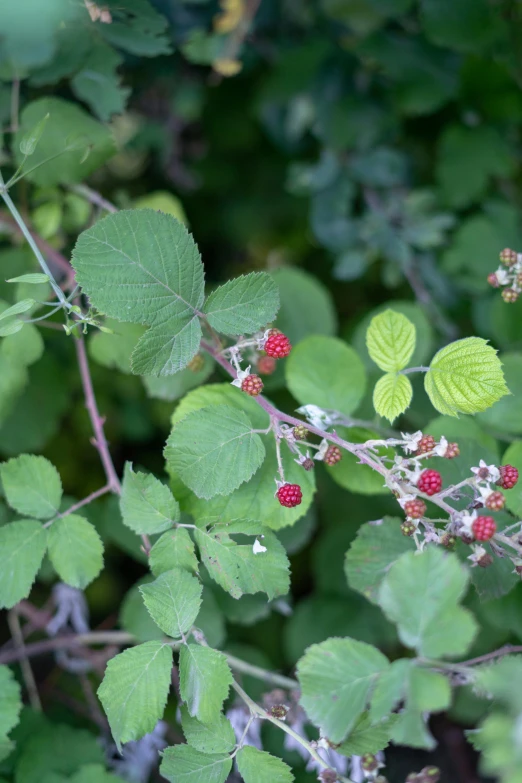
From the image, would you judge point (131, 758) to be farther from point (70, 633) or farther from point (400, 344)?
point (400, 344)

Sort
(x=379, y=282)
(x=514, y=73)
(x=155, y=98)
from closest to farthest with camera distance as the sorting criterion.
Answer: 1. (x=514, y=73)
2. (x=155, y=98)
3. (x=379, y=282)

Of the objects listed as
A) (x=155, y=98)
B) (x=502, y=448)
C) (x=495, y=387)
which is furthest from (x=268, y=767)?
(x=155, y=98)

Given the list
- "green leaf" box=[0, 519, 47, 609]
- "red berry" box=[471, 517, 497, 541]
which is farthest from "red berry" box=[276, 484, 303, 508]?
"green leaf" box=[0, 519, 47, 609]

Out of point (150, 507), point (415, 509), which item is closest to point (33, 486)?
point (150, 507)

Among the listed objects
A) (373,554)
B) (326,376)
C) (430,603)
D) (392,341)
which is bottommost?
(373,554)

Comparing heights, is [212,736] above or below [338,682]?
below

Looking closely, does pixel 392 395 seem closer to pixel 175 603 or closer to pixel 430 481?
pixel 430 481
